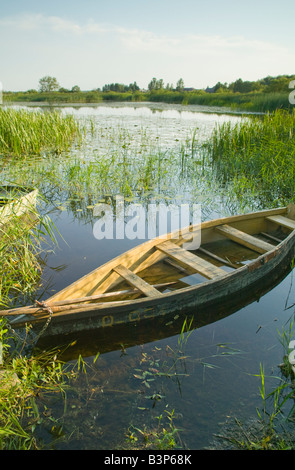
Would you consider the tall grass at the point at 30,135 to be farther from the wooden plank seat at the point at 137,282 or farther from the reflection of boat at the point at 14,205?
the wooden plank seat at the point at 137,282

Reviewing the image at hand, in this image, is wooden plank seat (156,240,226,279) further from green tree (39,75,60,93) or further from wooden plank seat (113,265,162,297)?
green tree (39,75,60,93)

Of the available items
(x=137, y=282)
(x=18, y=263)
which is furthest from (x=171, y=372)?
(x=18, y=263)

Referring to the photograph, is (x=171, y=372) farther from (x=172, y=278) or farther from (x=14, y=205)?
(x=14, y=205)

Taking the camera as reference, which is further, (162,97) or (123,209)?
(162,97)

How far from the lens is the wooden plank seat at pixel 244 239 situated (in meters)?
4.12

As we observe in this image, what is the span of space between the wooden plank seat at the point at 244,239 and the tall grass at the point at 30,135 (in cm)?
544

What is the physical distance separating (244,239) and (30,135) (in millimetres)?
6028

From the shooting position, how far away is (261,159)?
6.90m

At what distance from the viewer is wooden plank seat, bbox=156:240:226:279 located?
11.4ft

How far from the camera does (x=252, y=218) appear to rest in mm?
4879

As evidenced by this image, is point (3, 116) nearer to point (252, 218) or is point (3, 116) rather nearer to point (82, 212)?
point (82, 212)

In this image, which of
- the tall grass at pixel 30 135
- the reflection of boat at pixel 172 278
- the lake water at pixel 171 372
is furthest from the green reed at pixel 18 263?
the tall grass at pixel 30 135
